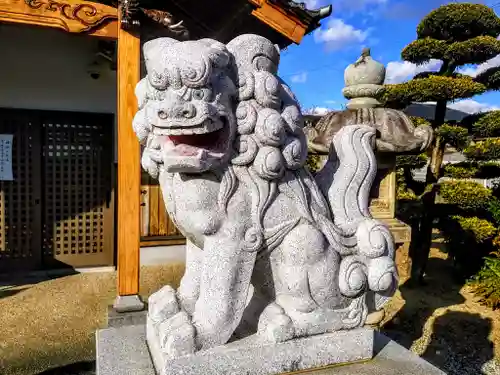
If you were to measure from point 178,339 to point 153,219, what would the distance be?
5.18 m

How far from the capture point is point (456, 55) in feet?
21.0

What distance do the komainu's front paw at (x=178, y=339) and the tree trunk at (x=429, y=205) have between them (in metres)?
5.44

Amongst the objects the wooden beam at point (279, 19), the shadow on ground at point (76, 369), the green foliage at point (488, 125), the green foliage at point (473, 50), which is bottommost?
the shadow on ground at point (76, 369)

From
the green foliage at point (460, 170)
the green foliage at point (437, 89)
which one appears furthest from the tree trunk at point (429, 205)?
the green foliage at point (437, 89)

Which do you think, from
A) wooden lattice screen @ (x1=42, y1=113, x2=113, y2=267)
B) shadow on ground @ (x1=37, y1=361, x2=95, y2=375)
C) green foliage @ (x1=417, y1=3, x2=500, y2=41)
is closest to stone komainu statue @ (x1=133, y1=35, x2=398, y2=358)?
shadow on ground @ (x1=37, y1=361, x2=95, y2=375)

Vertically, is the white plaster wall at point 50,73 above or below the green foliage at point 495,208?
above

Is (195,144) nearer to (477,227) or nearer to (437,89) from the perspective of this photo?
(437,89)

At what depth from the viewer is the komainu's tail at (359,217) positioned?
196cm

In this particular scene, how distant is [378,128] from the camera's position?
4043mm

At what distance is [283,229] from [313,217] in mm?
158

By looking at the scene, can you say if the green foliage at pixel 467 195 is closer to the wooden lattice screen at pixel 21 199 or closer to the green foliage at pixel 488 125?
the green foliage at pixel 488 125

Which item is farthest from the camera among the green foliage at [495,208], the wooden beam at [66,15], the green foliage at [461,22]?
the green foliage at [461,22]

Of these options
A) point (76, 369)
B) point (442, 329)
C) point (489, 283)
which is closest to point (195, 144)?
point (76, 369)

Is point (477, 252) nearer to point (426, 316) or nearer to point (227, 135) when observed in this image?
point (426, 316)
